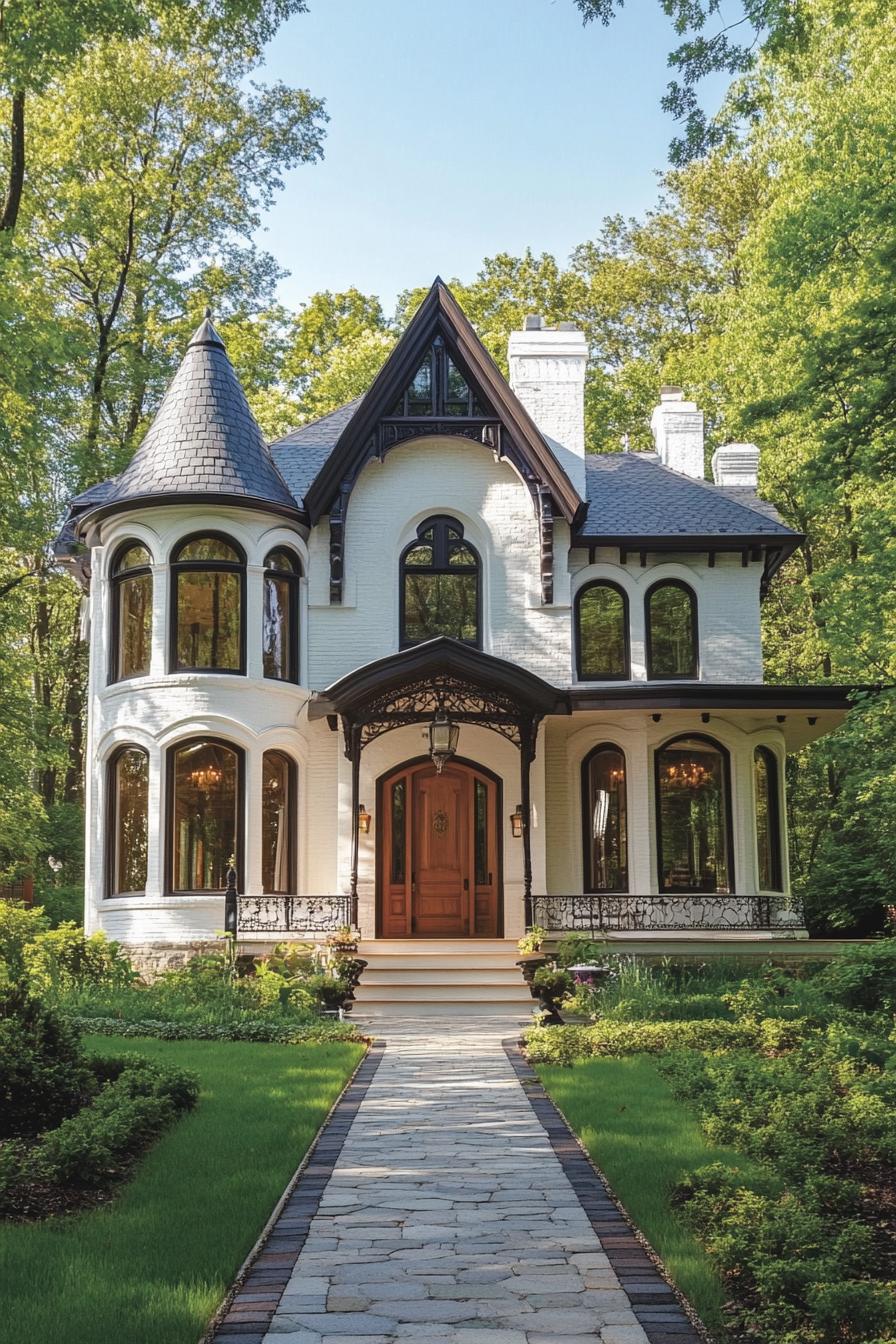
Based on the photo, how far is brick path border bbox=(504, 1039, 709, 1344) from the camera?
5.02 meters

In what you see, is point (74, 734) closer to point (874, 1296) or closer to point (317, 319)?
point (317, 319)

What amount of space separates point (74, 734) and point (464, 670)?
62.5 feet

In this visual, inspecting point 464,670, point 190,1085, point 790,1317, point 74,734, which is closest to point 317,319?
point 74,734

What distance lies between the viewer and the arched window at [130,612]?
65.3 ft

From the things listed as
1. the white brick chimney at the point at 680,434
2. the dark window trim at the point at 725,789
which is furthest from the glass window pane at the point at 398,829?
the white brick chimney at the point at 680,434

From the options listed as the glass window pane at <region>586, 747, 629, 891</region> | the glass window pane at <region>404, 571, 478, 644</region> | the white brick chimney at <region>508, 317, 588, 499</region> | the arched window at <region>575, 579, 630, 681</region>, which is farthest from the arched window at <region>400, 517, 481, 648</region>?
the white brick chimney at <region>508, 317, 588, 499</region>

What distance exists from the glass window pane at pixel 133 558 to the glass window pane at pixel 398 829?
4950mm

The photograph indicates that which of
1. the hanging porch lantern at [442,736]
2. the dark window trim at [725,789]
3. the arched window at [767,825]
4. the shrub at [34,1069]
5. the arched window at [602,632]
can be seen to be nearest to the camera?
the shrub at [34,1069]

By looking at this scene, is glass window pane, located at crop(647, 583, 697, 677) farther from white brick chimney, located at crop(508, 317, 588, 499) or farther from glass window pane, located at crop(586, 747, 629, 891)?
white brick chimney, located at crop(508, 317, 588, 499)

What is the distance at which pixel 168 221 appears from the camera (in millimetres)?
31359

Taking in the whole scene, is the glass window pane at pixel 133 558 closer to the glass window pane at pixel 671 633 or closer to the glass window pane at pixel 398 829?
the glass window pane at pixel 398 829

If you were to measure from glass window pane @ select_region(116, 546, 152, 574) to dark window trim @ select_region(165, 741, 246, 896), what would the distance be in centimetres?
276

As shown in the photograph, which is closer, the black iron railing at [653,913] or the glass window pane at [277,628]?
the black iron railing at [653,913]

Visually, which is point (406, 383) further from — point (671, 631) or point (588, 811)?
point (588, 811)
